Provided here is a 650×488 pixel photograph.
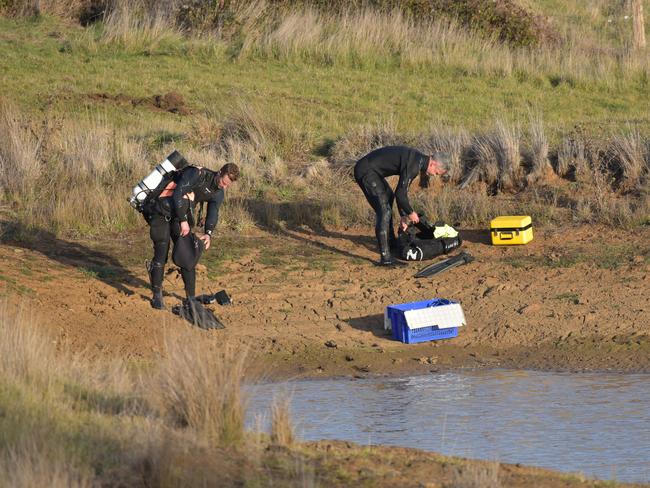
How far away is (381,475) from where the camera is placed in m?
7.44

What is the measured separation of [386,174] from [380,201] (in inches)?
12.8

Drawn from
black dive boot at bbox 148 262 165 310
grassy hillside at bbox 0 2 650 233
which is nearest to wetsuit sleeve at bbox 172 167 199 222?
black dive boot at bbox 148 262 165 310

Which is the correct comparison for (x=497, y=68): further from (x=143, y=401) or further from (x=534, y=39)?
(x=143, y=401)

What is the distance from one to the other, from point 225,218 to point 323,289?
106 inches

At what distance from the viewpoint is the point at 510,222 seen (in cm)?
1473

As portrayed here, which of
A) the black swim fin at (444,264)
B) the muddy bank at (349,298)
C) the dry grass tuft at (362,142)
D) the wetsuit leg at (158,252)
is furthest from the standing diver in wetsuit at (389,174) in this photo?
the dry grass tuft at (362,142)

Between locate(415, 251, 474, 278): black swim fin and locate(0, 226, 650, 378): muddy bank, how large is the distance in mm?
86

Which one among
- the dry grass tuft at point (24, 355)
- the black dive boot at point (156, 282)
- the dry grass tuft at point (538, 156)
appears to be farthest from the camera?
the dry grass tuft at point (538, 156)

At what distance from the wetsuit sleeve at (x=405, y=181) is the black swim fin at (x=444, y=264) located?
2.70 feet

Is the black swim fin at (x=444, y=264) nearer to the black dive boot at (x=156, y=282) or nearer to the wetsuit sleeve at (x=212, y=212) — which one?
the wetsuit sleeve at (x=212, y=212)

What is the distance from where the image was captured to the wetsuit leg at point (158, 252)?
1269 centimetres

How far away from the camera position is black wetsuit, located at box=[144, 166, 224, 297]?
12.3 m

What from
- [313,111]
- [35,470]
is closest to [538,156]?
[313,111]

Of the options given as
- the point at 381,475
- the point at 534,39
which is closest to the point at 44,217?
the point at 381,475
